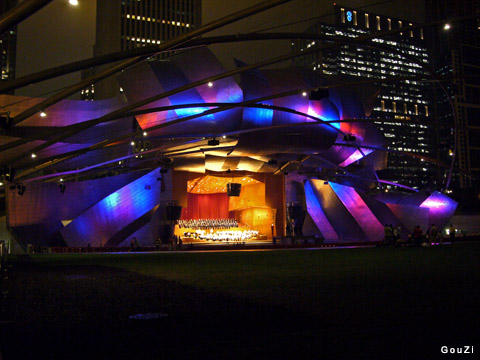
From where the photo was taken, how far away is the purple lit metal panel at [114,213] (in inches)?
1344

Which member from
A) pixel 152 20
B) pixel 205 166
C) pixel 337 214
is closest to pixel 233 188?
pixel 205 166

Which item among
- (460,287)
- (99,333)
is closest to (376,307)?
(460,287)

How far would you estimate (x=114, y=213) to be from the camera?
36.1 metres

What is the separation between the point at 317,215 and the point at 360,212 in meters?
6.46

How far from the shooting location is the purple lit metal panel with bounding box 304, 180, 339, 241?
1788 inches

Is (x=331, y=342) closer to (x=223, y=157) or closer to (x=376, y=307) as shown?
(x=376, y=307)

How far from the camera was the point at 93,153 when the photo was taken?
37344 millimetres

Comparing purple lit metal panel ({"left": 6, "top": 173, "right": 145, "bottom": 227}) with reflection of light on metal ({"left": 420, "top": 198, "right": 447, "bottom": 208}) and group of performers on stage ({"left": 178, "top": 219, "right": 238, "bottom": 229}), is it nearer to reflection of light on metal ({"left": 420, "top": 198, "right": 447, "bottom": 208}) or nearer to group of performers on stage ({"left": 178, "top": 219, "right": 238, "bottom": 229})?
group of performers on stage ({"left": 178, "top": 219, "right": 238, "bottom": 229})

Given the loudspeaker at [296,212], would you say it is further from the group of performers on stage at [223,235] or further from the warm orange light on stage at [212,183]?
the warm orange light on stage at [212,183]

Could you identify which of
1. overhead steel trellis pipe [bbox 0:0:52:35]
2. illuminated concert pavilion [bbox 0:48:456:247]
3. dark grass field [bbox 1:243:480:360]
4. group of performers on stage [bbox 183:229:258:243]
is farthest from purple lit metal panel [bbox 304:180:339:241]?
overhead steel trellis pipe [bbox 0:0:52:35]

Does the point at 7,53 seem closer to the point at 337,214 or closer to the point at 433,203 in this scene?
the point at 337,214

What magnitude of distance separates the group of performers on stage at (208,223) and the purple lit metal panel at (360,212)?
11660 millimetres

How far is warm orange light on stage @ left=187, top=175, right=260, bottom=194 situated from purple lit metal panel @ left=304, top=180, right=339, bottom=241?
215 inches

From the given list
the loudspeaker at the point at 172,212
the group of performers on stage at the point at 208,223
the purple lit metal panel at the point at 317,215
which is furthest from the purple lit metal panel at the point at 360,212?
the loudspeaker at the point at 172,212
